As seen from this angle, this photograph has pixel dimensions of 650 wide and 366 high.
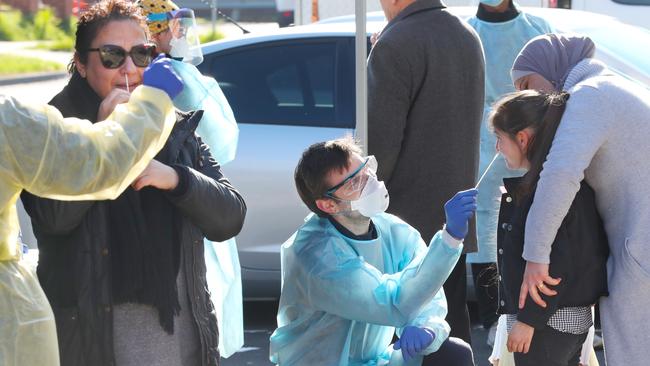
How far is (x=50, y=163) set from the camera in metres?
2.23

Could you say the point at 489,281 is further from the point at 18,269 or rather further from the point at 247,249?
the point at 18,269

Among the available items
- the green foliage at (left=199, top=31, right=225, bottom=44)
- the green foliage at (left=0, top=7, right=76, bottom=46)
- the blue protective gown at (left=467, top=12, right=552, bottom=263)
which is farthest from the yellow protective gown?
the green foliage at (left=199, top=31, right=225, bottom=44)

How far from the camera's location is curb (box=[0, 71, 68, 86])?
15.4m

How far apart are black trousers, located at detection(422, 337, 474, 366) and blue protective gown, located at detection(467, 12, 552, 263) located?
5.83 feet

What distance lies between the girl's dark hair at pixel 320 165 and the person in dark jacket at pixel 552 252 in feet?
1.54

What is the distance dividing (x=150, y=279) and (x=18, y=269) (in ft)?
1.40

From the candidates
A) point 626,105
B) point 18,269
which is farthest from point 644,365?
point 18,269

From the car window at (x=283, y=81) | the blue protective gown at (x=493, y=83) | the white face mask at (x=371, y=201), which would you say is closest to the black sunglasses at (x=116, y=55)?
the white face mask at (x=371, y=201)

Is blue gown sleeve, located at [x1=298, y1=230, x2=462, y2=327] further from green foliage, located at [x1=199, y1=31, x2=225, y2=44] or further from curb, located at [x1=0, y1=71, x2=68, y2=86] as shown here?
green foliage, located at [x1=199, y1=31, x2=225, y2=44]

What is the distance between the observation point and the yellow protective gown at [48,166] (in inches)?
87.2

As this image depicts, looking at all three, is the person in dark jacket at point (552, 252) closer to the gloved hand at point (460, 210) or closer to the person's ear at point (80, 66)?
the gloved hand at point (460, 210)

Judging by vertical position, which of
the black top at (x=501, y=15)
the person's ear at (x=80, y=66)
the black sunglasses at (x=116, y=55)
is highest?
the black sunglasses at (x=116, y=55)

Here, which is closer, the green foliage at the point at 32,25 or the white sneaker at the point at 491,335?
the white sneaker at the point at 491,335

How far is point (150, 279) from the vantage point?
109 inches
